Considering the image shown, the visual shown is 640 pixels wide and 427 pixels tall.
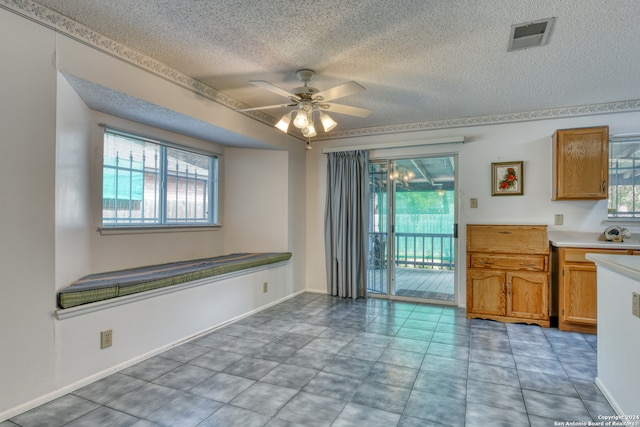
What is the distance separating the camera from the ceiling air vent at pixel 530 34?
2.18 meters

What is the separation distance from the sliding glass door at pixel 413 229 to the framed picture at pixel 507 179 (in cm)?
49

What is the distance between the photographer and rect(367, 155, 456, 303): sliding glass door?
4.48m

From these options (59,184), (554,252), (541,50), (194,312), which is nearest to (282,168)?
(194,312)

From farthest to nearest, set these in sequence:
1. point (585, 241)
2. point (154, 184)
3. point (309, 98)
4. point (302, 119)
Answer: point (154, 184), point (585, 241), point (309, 98), point (302, 119)

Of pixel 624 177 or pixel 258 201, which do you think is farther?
pixel 258 201

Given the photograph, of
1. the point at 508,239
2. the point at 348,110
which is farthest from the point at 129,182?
the point at 508,239

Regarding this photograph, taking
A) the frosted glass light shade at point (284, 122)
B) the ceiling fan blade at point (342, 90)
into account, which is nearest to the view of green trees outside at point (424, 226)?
the frosted glass light shade at point (284, 122)

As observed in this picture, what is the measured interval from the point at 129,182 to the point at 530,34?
365 centimetres

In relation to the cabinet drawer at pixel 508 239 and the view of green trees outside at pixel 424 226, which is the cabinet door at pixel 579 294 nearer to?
the cabinet drawer at pixel 508 239

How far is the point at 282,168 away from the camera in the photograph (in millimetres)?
4641

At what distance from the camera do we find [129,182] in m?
3.32

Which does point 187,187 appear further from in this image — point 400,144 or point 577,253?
point 577,253

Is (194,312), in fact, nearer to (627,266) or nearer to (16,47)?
(16,47)

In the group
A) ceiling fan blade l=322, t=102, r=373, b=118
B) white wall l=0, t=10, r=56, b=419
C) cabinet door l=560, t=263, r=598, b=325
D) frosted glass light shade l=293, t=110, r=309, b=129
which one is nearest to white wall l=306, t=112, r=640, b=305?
cabinet door l=560, t=263, r=598, b=325
